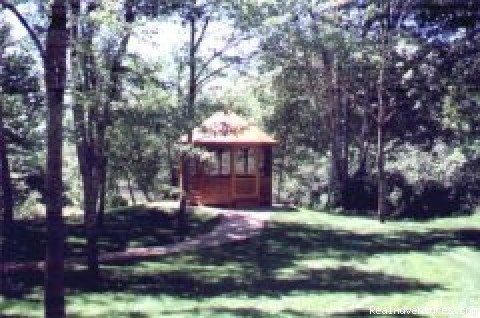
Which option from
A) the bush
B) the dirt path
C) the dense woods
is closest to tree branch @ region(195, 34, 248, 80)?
the dense woods

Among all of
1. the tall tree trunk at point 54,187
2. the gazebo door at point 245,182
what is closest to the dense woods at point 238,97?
the tall tree trunk at point 54,187

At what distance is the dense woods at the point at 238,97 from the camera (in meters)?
14.9

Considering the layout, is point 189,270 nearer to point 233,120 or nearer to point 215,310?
point 215,310

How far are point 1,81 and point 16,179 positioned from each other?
37.2 ft

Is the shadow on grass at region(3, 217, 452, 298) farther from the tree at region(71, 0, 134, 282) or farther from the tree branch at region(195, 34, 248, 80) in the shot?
the tree branch at region(195, 34, 248, 80)

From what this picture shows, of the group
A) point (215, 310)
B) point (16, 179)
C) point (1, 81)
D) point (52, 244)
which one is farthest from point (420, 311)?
point (16, 179)

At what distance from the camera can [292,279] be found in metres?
16.2

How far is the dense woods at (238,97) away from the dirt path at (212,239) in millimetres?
1263

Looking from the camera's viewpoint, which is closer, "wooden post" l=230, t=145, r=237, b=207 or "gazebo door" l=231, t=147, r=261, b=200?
"wooden post" l=230, t=145, r=237, b=207

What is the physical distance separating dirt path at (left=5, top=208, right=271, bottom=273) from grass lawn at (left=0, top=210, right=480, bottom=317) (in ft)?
2.31

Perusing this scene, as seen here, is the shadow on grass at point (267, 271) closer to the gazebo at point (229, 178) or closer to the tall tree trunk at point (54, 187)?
the tall tree trunk at point (54, 187)

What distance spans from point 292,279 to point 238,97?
8313mm

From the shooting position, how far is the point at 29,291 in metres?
15.1

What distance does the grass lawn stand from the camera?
13.0 metres
